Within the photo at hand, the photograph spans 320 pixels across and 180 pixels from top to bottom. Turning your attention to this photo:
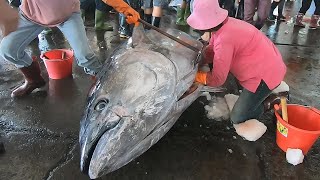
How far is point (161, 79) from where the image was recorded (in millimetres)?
2451

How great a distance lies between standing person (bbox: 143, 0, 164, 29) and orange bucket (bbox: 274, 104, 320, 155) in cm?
325

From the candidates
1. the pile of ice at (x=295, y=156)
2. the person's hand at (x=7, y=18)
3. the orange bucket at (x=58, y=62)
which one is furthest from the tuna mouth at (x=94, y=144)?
the orange bucket at (x=58, y=62)

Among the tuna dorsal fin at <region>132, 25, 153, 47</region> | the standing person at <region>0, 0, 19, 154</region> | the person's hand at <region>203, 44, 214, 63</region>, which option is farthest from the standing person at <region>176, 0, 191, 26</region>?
the standing person at <region>0, 0, 19, 154</region>

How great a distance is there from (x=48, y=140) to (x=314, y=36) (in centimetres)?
551

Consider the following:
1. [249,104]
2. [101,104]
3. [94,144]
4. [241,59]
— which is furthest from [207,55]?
[94,144]

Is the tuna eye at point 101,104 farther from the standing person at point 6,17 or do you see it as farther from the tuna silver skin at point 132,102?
the standing person at point 6,17

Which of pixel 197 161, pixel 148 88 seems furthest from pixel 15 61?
pixel 197 161

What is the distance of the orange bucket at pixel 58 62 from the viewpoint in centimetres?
401

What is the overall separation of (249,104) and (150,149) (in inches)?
40.9

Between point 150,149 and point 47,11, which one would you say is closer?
point 150,149

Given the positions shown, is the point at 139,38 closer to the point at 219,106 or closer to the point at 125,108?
the point at 125,108

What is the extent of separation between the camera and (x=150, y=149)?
2.94 m

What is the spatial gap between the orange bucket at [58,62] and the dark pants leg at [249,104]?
2099 millimetres

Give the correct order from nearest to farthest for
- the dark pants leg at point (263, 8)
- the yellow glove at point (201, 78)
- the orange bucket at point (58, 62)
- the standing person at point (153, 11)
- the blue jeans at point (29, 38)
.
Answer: the yellow glove at point (201, 78), the blue jeans at point (29, 38), the orange bucket at point (58, 62), the dark pants leg at point (263, 8), the standing person at point (153, 11)
